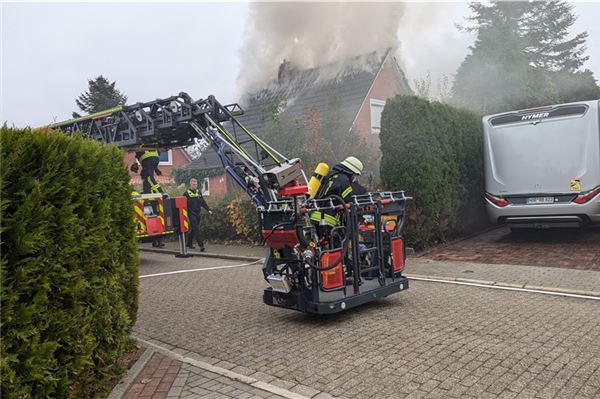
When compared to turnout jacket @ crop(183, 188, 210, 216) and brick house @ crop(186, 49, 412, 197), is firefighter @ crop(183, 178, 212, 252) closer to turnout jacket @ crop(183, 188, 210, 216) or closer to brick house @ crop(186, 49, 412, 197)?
turnout jacket @ crop(183, 188, 210, 216)

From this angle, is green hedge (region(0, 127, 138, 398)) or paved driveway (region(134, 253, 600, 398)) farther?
paved driveway (region(134, 253, 600, 398))

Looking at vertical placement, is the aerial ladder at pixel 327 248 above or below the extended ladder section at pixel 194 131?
below

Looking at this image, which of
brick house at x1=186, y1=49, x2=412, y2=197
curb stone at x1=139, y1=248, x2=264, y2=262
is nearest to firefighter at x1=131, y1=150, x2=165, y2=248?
curb stone at x1=139, y1=248, x2=264, y2=262

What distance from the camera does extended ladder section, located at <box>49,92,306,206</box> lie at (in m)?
9.48

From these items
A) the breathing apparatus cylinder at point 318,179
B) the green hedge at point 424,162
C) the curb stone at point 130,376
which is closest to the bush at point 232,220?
the green hedge at point 424,162

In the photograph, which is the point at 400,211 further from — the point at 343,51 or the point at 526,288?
the point at 343,51

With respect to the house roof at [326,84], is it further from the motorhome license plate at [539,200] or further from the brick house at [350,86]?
the motorhome license plate at [539,200]

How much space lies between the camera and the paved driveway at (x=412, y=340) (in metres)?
3.76

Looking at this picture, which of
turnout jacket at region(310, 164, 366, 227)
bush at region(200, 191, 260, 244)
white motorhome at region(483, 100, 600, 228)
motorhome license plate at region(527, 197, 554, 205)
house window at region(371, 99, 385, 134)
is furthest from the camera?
house window at region(371, 99, 385, 134)

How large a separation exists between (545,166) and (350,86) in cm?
1198

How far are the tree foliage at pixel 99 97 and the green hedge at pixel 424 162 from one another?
31.8m

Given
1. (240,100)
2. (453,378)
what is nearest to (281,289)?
(453,378)

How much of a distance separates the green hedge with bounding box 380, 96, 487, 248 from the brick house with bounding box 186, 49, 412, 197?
8271mm

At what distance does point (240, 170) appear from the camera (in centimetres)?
962
